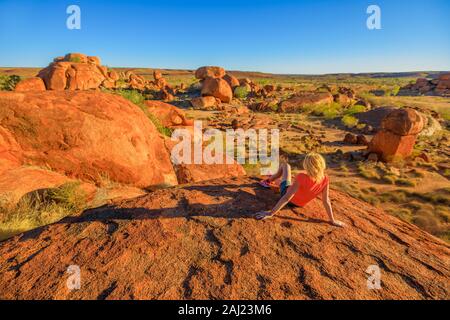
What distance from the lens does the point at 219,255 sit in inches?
102

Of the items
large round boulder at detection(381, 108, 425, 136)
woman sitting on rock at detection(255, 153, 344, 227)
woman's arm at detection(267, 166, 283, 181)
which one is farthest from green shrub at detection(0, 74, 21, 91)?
large round boulder at detection(381, 108, 425, 136)

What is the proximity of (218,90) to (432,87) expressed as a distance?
125 feet

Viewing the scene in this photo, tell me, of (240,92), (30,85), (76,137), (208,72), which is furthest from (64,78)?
(76,137)

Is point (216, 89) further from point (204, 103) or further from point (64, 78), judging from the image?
point (64, 78)

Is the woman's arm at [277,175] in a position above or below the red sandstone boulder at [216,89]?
below

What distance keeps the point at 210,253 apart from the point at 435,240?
286 centimetres

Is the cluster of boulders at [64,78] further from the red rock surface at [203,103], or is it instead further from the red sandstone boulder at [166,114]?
the red sandstone boulder at [166,114]

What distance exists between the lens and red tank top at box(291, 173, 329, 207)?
10.5 feet

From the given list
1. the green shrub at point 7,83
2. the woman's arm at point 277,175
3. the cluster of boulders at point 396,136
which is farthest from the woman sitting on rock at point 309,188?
the green shrub at point 7,83

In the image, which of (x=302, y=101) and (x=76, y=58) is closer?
(x=302, y=101)

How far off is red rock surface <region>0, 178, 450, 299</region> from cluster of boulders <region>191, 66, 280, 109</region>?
22.5m

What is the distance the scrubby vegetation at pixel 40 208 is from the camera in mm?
4172

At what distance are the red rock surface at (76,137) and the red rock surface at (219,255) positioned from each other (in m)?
2.75

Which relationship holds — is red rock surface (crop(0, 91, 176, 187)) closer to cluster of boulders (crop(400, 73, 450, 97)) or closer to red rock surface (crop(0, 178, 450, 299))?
red rock surface (crop(0, 178, 450, 299))
